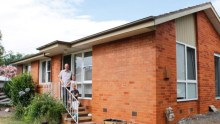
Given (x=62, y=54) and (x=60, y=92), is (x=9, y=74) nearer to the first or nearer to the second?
(x=62, y=54)

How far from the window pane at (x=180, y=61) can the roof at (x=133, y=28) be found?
1.29 metres

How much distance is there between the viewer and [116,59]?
32.3ft

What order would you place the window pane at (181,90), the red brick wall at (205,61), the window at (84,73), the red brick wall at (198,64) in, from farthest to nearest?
the window at (84,73) < the red brick wall at (205,61) < the window pane at (181,90) < the red brick wall at (198,64)

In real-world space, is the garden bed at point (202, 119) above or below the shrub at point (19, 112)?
above

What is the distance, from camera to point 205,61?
37.0 ft

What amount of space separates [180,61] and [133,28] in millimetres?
2629

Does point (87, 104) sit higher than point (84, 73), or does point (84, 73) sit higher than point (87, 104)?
point (84, 73)

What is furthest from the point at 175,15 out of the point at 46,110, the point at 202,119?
the point at 46,110

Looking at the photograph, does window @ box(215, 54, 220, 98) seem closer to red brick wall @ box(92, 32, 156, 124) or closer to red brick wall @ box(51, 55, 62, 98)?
red brick wall @ box(92, 32, 156, 124)

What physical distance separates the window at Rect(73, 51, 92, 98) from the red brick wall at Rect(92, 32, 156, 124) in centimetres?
67

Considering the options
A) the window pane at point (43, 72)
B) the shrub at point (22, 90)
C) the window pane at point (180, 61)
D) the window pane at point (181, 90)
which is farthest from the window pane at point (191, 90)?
the window pane at point (43, 72)

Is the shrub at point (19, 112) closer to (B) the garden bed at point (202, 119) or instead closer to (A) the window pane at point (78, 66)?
(A) the window pane at point (78, 66)

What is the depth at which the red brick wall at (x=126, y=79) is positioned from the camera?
8.50 m

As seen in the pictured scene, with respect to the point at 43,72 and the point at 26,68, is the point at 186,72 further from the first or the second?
the point at 26,68
